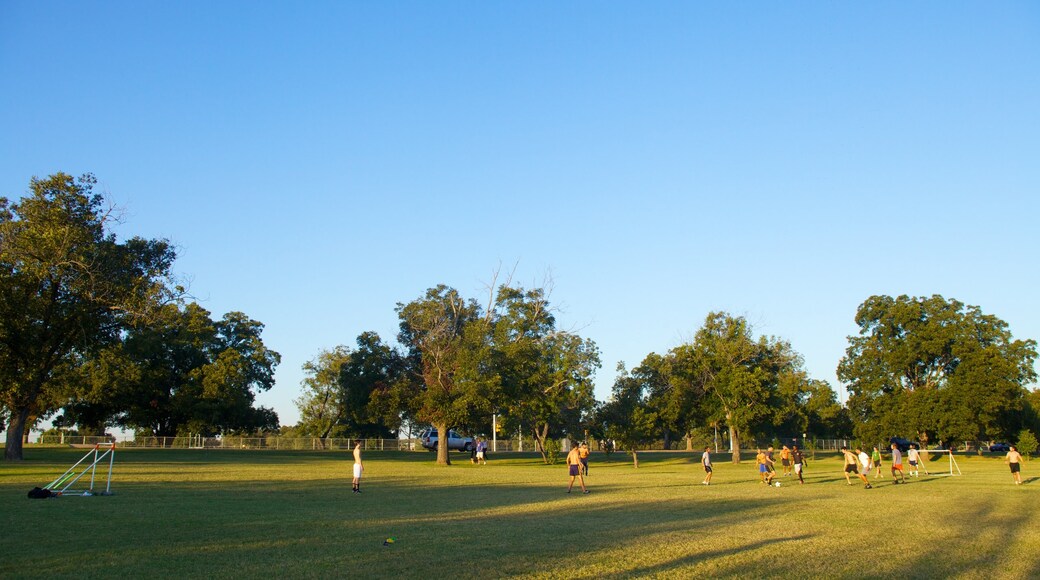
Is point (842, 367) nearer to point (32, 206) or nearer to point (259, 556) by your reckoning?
point (32, 206)

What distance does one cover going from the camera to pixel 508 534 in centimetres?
1368

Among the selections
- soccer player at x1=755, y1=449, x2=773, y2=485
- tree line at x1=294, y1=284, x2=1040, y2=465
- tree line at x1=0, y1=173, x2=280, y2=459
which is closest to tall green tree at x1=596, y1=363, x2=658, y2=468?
A: tree line at x1=294, y1=284, x2=1040, y2=465

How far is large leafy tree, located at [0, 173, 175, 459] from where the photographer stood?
35.7 metres

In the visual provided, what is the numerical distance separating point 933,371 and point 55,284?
64.9 m

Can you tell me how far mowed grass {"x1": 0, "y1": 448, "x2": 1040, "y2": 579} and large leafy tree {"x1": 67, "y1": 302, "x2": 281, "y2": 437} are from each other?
49.9m

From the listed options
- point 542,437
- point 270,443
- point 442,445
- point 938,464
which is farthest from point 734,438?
point 270,443

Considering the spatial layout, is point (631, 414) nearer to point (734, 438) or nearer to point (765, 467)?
point (734, 438)

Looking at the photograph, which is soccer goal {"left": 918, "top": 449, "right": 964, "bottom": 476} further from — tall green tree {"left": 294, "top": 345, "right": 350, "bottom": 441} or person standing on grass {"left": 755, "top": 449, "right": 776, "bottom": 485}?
tall green tree {"left": 294, "top": 345, "right": 350, "bottom": 441}

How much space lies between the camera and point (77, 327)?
38.3 meters

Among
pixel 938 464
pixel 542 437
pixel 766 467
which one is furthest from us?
pixel 542 437

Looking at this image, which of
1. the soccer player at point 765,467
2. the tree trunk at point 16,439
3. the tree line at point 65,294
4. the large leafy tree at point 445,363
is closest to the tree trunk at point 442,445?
the large leafy tree at point 445,363

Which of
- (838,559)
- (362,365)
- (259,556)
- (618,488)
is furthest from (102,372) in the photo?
(838,559)

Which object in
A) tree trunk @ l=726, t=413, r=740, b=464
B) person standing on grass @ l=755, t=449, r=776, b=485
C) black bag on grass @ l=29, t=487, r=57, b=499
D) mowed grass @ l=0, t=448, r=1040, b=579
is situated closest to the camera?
mowed grass @ l=0, t=448, r=1040, b=579

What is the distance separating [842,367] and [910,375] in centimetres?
576
